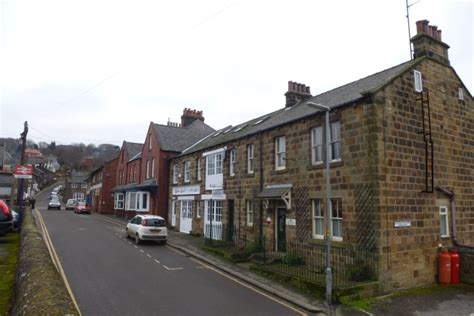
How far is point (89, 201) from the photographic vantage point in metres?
65.2

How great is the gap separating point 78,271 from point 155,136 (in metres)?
21.4

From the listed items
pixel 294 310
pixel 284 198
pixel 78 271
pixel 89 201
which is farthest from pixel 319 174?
pixel 89 201

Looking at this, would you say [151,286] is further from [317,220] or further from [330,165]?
[330,165]

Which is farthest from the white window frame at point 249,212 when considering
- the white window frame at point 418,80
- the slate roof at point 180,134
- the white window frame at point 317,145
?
the slate roof at point 180,134

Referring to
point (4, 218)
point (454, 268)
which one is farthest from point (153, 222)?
point (454, 268)

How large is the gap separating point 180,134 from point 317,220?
22710mm

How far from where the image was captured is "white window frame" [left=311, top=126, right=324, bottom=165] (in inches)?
616

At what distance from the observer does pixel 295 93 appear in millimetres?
23391

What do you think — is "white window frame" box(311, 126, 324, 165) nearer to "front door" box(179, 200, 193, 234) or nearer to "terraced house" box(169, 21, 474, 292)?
"terraced house" box(169, 21, 474, 292)

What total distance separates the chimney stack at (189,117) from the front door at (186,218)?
12.7 meters

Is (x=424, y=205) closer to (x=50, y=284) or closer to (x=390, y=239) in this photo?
(x=390, y=239)

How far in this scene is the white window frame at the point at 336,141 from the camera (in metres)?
14.7

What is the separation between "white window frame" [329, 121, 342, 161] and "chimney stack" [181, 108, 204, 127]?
26.1m

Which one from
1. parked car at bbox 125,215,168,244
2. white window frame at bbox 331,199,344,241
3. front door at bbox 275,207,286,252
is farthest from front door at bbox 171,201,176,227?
white window frame at bbox 331,199,344,241
